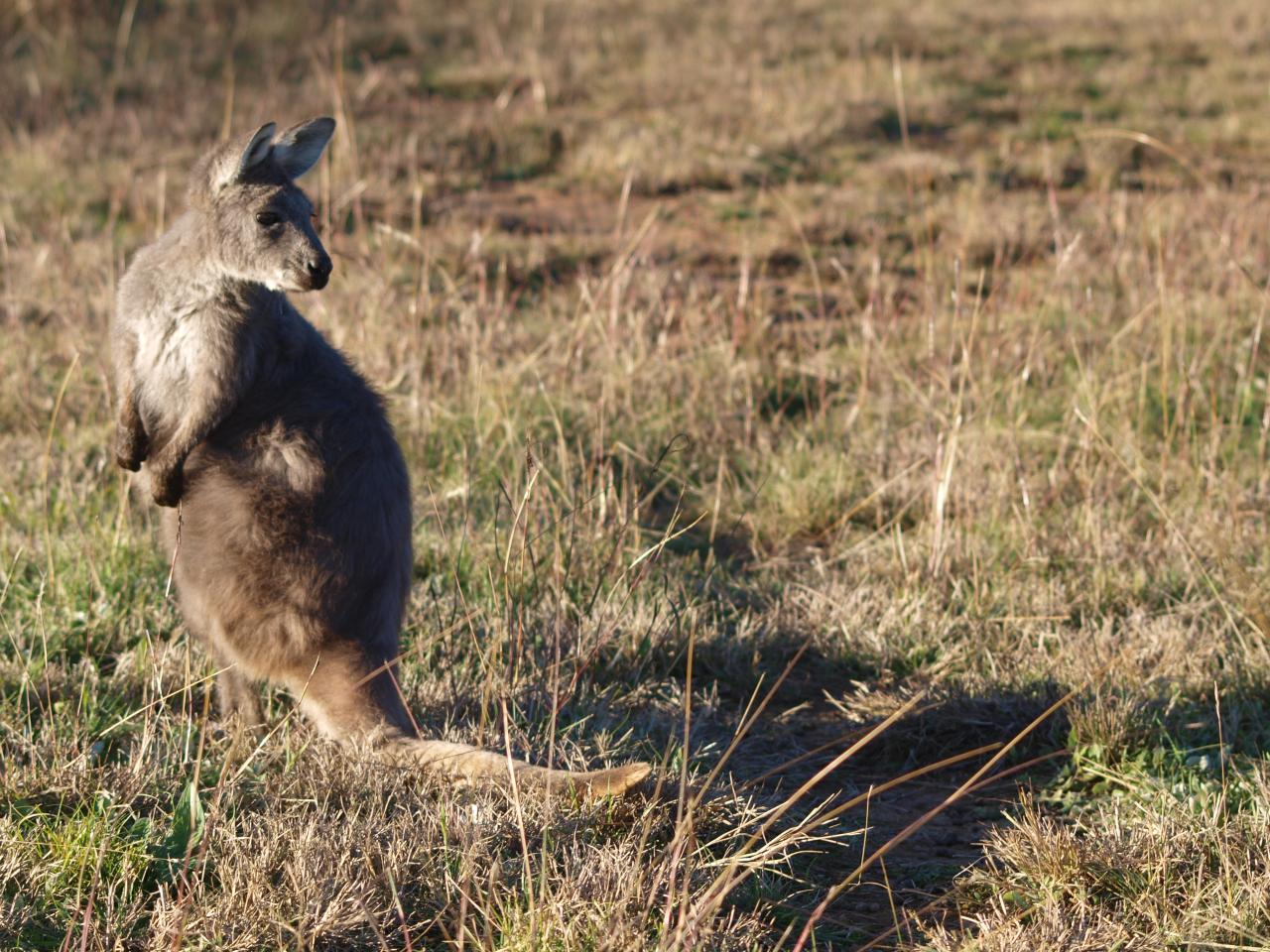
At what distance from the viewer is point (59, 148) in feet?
28.0

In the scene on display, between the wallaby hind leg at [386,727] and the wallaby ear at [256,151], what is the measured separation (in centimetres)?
122

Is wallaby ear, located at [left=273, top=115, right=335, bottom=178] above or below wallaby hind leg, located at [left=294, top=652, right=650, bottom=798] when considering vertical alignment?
above

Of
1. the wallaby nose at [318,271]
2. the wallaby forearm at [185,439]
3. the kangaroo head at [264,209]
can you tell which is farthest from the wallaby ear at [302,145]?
the wallaby forearm at [185,439]

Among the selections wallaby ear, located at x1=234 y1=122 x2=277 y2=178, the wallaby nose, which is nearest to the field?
the wallaby nose

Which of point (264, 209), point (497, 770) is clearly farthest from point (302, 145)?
point (497, 770)

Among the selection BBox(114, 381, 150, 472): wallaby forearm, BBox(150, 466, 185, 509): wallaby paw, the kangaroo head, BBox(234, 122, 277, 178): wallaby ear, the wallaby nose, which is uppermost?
BBox(234, 122, 277, 178): wallaby ear

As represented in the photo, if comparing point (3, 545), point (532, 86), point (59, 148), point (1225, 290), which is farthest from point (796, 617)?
point (532, 86)

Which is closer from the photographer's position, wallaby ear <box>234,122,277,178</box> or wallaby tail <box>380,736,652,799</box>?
wallaby tail <box>380,736,652,799</box>

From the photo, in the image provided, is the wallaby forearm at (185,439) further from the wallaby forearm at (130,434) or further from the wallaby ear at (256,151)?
the wallaby ear at (256,151)

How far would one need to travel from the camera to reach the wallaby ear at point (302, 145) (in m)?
3.39

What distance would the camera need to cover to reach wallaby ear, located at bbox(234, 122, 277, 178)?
3291 mm

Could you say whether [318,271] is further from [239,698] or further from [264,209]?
[239,698]

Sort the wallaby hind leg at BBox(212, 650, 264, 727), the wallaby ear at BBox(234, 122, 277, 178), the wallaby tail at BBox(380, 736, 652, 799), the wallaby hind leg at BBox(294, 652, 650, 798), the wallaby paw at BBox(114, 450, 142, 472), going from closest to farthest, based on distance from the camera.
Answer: the wallaby tail at BBox(380, 736, 652, 799) < the wallaby hind leg at BBox(294, 652, 650, 798) < the wallaby ear at BBox(234, 122, 277, 178) < the wallaby hind leg at BBox(212, 650, 264, 727) < the wallaby paw at BBox(114, 450, 142, 472)

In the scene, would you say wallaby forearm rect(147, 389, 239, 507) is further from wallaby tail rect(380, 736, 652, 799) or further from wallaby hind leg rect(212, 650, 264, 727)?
wallaby tail rect(380, 736, 652, 799)
